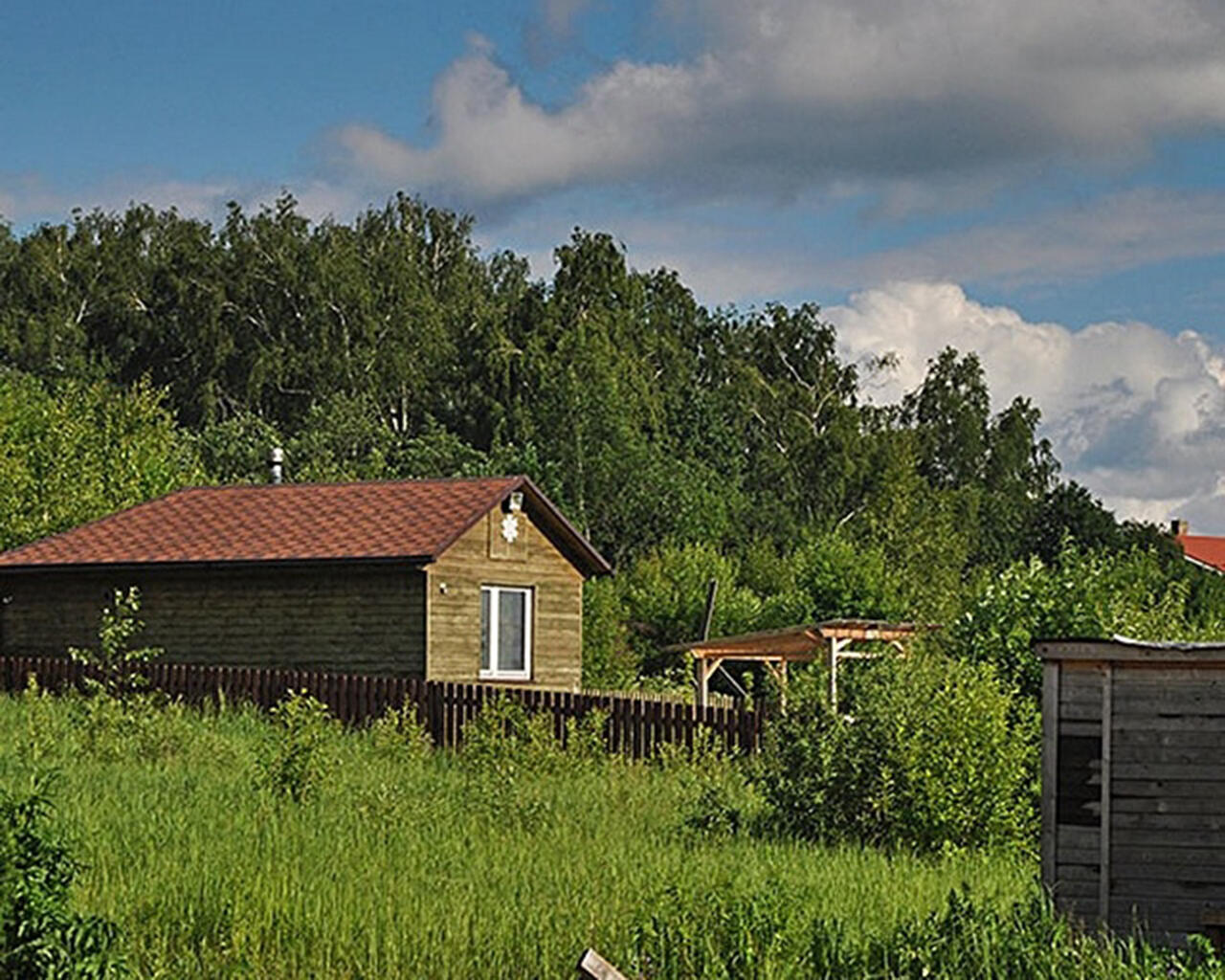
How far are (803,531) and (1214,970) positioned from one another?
60.8 metres

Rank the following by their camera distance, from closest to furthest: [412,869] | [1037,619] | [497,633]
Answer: [412,869] < [1037,619] < [497,633]

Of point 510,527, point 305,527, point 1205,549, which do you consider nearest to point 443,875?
point 510,527

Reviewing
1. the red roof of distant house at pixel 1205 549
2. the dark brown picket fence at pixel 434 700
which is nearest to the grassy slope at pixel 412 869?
the dark brown picket fence at pixel 434 700

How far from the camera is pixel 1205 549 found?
4227 inches

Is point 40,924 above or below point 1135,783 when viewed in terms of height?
below

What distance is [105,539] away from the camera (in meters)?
39.4

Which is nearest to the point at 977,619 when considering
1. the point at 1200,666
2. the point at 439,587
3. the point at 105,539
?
the point at 1200,666

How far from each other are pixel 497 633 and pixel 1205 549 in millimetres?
76703

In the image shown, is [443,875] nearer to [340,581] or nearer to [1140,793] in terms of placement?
[1140,793]

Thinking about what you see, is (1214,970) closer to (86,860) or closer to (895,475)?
(86,860)

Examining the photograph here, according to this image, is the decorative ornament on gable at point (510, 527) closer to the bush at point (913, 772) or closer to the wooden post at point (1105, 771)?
the bush at point (913, 772)

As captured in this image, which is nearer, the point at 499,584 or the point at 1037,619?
the point at 1037,619

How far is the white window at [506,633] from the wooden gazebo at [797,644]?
3.70 metres

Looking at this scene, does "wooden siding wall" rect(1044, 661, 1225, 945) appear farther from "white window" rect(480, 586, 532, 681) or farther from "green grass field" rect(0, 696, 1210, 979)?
"white window" rect(480, 586, 532, 681)
